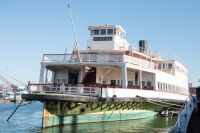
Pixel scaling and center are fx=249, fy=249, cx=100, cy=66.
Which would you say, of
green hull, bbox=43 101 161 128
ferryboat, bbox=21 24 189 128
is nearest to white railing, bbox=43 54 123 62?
ferryboat, bbox=21 24 189 128

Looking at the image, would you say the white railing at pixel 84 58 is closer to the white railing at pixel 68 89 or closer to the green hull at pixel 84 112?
the white railing at pixel 68 89

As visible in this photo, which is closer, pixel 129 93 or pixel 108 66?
pixel 129 93

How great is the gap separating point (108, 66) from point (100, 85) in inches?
95.0

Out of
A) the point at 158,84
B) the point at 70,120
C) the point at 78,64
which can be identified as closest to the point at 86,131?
the point at 70,120

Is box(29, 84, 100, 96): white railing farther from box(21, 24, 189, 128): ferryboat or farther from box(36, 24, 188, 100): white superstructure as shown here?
box(36, 24, 188, 100): white superstructure

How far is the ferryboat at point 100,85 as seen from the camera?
16625mm

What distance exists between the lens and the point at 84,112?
18.1 metres

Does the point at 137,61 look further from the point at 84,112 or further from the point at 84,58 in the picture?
the point at 84,112

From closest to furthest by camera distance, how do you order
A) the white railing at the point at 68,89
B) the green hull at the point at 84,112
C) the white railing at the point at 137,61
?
1. the green hull at the point at 84,112
2. the white railing at the point at 68,89
3. the white railing at the point at 137,61

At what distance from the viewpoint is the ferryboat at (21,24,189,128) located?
54.5ft

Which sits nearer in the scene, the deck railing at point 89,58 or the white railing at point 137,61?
the deck railing at point 89,58

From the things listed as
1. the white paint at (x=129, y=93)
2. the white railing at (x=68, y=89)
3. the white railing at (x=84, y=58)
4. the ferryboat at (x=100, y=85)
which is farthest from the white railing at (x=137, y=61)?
the white railing at (x=68, y=89)

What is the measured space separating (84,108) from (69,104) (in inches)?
54.6

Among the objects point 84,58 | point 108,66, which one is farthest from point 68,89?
point 108,66
